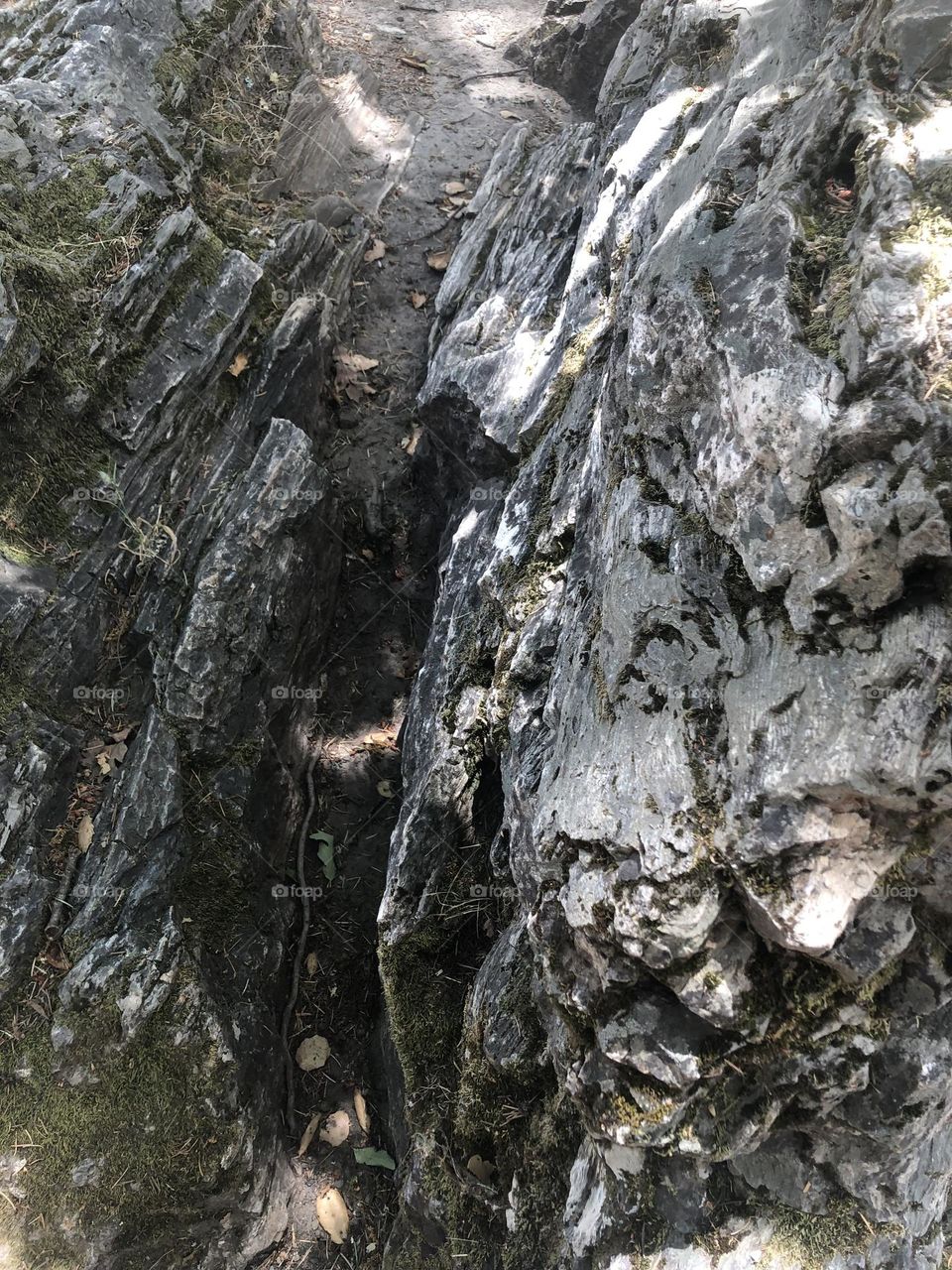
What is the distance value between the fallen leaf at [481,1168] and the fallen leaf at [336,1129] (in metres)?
1.43

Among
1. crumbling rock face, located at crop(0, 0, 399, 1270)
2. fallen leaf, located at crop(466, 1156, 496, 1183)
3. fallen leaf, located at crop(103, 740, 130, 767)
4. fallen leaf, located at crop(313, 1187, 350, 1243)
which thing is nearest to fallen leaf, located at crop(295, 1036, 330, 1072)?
crumbling rock face, located at crop(0, 0, 399, 1270)

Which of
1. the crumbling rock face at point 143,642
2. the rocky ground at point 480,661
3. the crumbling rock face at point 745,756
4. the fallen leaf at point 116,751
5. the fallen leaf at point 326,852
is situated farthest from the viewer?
the fallen leaf at point 326,852

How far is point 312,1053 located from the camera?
5.16m

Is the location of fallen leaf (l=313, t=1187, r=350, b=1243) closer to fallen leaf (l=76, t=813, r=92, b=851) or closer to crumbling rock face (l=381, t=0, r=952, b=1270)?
crumbling rock face (l=381, t=0, r=952, b=1270)

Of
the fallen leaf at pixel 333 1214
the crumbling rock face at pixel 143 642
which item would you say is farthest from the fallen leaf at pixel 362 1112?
the crumbling rock face at pixel 143 642

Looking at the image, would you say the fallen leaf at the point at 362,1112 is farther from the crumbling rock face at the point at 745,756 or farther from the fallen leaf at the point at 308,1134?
the crumbling rock face at the point at 745,756

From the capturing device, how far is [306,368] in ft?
20.7

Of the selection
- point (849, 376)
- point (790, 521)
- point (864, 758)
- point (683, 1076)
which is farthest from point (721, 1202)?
point (849, 376)

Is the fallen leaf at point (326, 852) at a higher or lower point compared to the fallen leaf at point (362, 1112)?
higher

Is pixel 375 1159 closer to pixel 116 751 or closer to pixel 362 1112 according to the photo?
pixel 362 1112

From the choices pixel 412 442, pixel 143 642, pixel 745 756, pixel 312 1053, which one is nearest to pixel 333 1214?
pixel 312 1053

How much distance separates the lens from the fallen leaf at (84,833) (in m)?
4.72

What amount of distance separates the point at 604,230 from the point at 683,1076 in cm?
500

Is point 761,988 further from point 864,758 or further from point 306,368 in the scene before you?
point 306,368
